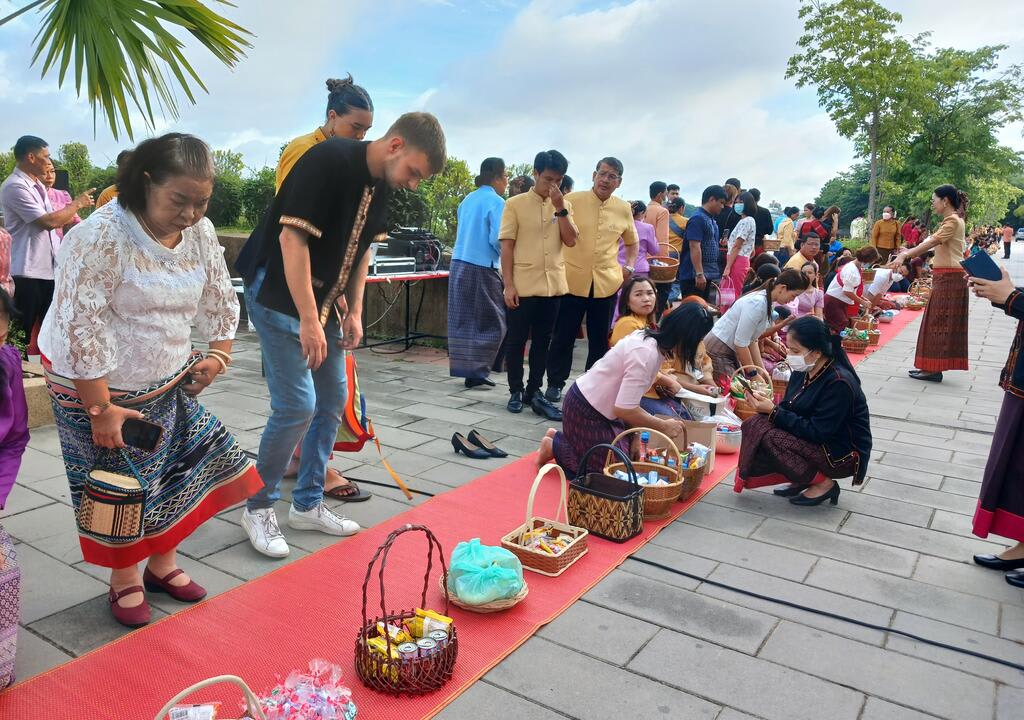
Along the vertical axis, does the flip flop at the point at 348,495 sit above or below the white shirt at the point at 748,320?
below

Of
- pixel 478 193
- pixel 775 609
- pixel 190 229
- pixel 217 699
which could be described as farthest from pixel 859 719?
pixel 478 193

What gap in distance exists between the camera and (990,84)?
2938 centimetres

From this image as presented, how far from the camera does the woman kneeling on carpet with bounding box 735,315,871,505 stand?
363cm

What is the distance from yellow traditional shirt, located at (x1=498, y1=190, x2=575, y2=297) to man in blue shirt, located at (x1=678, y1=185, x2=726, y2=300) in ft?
8.07

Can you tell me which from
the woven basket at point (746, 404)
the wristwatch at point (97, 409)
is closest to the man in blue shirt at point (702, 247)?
the woven basket at point (746, 404)

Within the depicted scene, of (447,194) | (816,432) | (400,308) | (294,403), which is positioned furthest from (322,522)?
(447,194)

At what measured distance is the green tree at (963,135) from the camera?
2912 cm

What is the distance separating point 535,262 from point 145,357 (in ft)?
10.4

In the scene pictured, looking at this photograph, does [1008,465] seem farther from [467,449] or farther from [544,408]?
[544,408]

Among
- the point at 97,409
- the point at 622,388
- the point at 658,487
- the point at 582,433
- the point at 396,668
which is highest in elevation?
the point at 97,409

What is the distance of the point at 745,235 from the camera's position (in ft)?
26.0

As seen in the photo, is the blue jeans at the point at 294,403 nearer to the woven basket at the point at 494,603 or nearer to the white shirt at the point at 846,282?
the woven basket at the point at 494,603

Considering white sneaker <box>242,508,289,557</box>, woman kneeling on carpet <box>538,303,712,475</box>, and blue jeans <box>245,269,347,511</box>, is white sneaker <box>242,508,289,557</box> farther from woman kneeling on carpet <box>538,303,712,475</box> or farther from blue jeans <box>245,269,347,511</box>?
woman kneeling on carpet <box>538,303,712,475</box>

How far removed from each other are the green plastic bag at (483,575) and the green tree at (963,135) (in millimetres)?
30886
